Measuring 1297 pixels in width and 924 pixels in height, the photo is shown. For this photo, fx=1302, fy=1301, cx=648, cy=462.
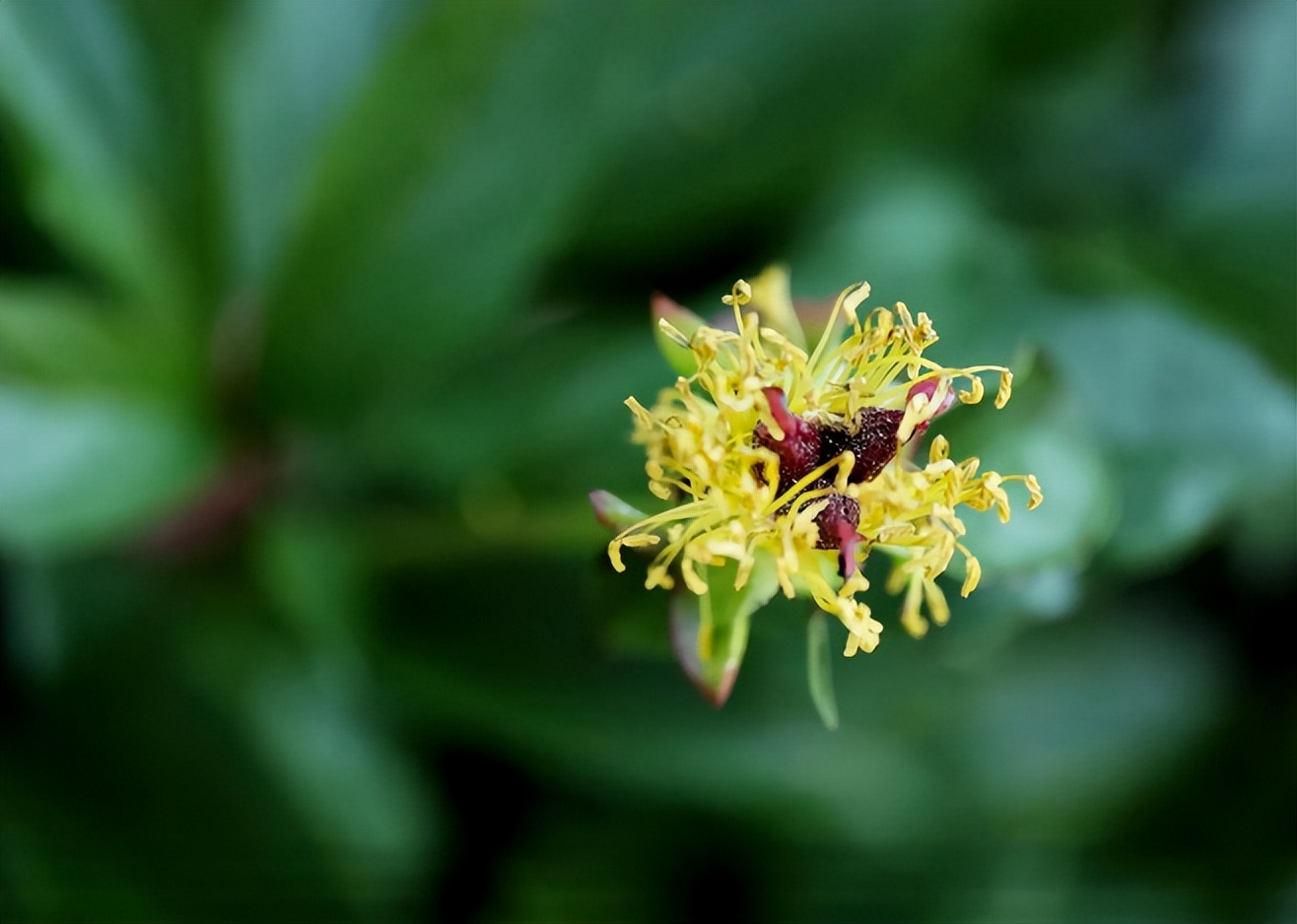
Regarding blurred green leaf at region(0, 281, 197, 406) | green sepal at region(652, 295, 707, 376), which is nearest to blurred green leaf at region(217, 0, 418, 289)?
blurred green leaf at region(0, 281, 197, 406)

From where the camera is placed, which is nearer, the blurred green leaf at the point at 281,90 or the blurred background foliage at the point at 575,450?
the blurred background foliage at the point at 575,450

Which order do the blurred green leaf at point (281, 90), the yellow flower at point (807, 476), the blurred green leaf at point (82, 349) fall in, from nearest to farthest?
the yellow flower at point (807, 476), the blurred green leaf at point (82, 349), the blurred green leaf at point (281, 90)

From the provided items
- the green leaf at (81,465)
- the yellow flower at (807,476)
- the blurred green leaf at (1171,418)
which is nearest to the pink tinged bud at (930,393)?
the yellow flower at (807,476)

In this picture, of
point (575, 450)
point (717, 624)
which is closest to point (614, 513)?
point (717, 624)

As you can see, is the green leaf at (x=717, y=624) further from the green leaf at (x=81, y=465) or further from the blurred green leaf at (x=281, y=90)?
the blurred green leaf at (x=281, y=90)

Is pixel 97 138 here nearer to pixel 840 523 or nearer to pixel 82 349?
pixel 82 349

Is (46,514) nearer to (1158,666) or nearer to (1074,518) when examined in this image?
(1074,518)
